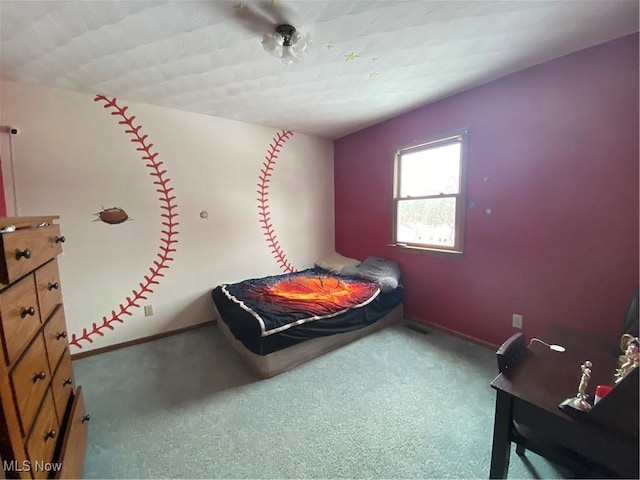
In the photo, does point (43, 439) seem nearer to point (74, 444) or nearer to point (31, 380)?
point (31, 380)


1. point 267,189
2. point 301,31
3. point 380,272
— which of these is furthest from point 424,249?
point 301,31

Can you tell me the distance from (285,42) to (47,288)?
1733mm

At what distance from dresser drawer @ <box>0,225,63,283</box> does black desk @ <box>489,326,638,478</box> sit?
5.56ft

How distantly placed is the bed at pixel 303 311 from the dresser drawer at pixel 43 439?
3.59ft

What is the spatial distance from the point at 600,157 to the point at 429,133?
1323 mm

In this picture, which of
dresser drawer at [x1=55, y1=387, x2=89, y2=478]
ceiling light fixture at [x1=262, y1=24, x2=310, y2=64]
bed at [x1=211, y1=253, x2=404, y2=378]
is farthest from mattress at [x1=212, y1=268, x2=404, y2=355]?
ceiling light fixture at [x1=262, y1=24, x2=310, y2=64]

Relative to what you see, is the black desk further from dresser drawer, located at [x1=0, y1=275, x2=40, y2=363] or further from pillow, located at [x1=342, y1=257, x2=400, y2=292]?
dresser drawer, located at [x1=0, y1=275, x2=40, y2=363]

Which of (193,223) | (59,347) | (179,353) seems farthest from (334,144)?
(59,347)

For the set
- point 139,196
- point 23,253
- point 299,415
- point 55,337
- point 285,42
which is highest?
point 285,42

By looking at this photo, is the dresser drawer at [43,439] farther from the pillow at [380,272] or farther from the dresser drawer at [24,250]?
the pillow at [380,272]

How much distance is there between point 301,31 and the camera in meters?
1.55

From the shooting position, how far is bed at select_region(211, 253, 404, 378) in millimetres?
2037

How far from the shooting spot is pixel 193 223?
286 centimetres

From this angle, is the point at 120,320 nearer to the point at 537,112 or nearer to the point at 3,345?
the point at 3,345
